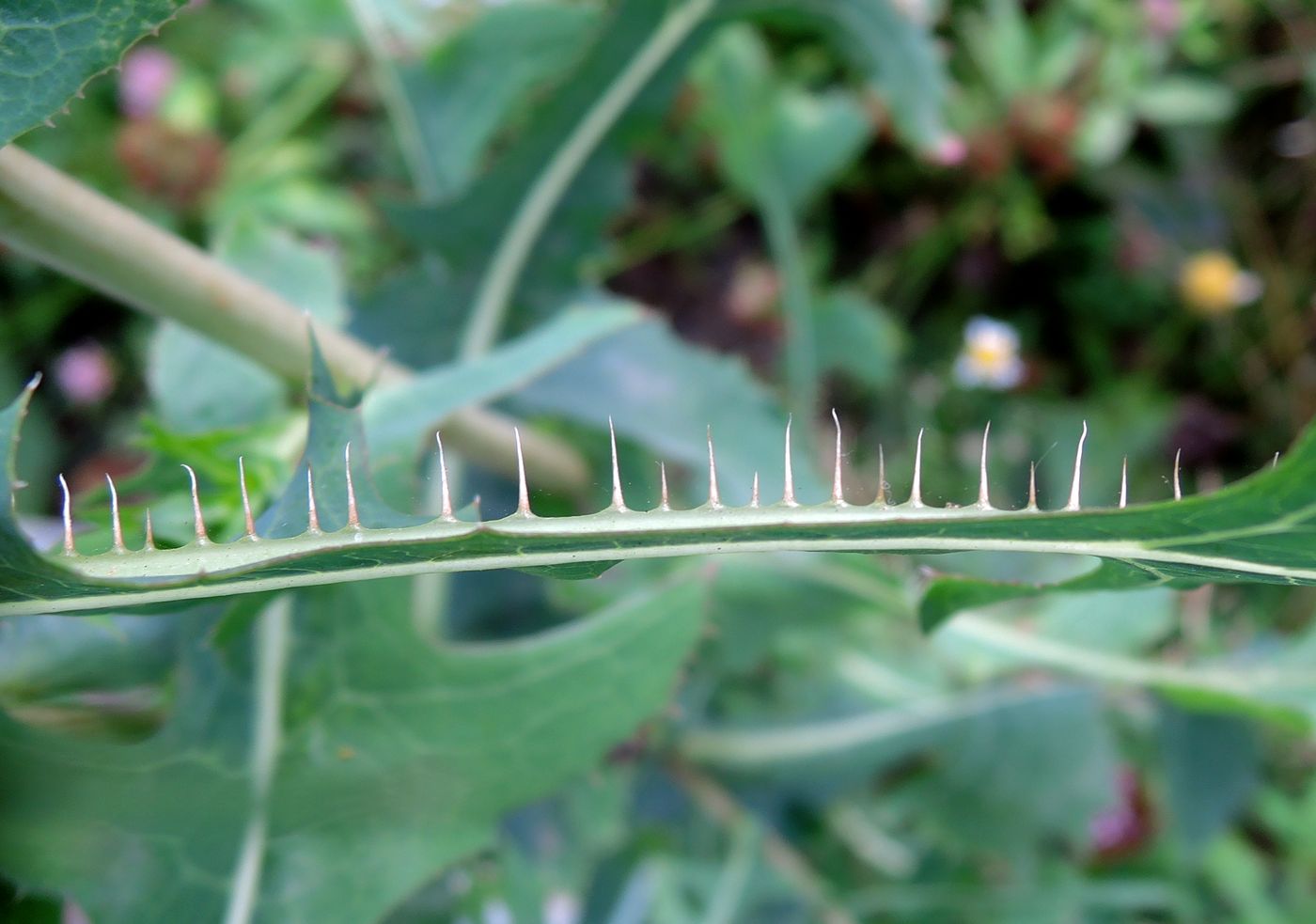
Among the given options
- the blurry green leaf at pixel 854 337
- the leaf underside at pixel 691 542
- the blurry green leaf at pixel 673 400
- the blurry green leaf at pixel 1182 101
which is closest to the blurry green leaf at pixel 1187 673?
the blurry green leaf at pixel 673 400

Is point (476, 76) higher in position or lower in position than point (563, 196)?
higher

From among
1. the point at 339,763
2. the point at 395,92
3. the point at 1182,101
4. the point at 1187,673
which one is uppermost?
the point at 1182,101

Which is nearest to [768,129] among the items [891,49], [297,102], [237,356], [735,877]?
[891,49]

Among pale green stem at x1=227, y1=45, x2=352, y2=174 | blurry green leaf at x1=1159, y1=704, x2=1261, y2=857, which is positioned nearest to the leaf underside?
blurry green leaf at x1=1159, y1=704, x2=1261, y2=857

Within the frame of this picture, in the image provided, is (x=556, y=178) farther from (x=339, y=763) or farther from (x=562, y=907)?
(x=562, y=907)

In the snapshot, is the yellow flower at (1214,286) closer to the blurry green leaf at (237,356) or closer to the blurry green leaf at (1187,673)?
the blurry green leaf at (1187,673)

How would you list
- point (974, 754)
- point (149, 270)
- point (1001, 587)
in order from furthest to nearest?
1. point (974, 754)
2. point (149, 270)
3. point (1001, 587)

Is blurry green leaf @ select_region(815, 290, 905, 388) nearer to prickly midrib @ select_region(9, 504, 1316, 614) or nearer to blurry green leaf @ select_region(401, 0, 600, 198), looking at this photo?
blurry green leaf @ select_region(401, 0, 600, 198)

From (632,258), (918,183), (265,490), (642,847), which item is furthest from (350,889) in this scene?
(918,183)
